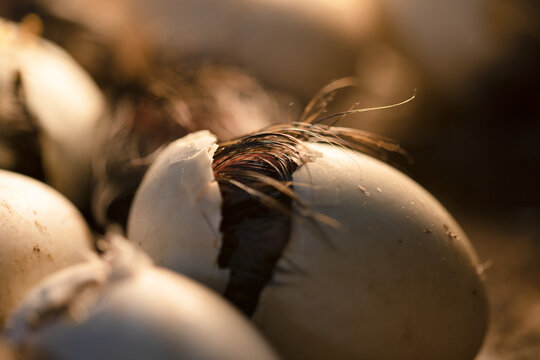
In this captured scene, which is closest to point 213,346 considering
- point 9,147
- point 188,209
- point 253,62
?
point 188,209

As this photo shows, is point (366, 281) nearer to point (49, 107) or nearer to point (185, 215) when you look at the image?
point (185, 215)

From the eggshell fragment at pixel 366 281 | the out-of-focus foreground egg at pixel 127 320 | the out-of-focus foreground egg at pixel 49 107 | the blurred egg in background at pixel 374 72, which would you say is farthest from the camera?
the blurred egg in background at pixel 374 72

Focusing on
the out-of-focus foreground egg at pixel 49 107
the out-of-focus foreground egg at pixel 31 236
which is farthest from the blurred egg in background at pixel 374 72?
the out-of-focus foreground egg at pixel 31 236

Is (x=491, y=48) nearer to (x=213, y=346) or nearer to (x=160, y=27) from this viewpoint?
(x=160, y=27)

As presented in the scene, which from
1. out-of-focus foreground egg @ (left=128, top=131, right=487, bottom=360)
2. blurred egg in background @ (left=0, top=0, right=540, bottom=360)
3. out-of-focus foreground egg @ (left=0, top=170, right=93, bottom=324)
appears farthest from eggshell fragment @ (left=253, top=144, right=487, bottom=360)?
blurred egg in background @ (left=0, top=0, right=540, bottom=360)

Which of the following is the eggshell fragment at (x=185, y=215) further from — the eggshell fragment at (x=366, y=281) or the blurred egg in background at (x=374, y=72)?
the blurred egg in background at (x=374, y=72)

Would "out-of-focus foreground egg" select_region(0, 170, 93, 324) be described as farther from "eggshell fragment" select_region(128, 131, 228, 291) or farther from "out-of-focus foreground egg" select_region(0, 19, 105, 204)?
"out-of-focus foreground egg" select_region(0, 19, 105, 204)
